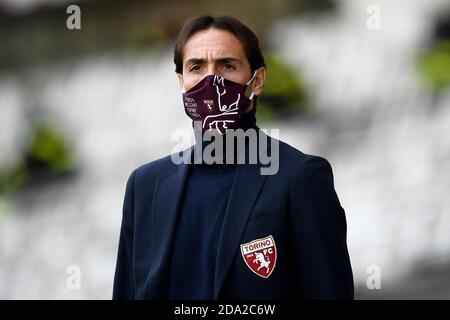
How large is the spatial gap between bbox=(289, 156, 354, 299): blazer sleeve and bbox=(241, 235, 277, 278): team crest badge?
74mm

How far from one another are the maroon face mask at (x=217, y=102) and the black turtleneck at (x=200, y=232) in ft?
0.44

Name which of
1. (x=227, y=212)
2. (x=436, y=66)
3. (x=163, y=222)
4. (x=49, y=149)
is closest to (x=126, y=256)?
(x=163, y=222)

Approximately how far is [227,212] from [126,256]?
0.42 m

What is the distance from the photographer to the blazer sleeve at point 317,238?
2.50m

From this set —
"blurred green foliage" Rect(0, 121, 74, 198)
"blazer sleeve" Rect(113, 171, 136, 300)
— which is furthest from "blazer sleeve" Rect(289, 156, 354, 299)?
"blurred green foliage" Rect(0, 121, 74, 198)

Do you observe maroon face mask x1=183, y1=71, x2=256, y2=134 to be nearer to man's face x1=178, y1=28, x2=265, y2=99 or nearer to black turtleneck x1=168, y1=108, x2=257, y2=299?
man's face x1=178, y1=28, x2=265, y2=99

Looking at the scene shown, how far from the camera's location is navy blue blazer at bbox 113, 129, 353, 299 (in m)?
2.50

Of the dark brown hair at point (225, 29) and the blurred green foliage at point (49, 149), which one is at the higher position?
the blurred green foliage at point (49, 149)

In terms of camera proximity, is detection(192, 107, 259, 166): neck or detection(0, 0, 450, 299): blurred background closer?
detection(192, 107, 259, 166): neck

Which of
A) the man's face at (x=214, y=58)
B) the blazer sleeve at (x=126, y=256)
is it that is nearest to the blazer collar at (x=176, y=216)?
the blazer sleeve at (x=126, y=256)

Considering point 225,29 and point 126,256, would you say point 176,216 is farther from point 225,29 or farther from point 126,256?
point 225,29

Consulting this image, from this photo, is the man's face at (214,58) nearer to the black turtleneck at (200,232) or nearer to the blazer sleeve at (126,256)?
the black turtleneck at (200,232)

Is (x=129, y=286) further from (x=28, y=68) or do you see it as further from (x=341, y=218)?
(x=28, y=68)

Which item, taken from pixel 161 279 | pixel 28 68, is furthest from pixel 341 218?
pixel 28 68
